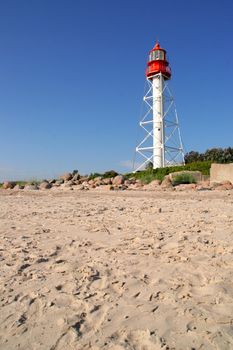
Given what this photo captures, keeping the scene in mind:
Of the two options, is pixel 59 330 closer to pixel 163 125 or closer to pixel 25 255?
pixel 25 255

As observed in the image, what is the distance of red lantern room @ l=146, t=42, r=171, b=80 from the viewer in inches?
1252

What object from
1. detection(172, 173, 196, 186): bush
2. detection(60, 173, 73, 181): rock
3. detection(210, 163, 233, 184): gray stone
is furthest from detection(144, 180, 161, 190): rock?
detection(60, 173, 73, 181): rock

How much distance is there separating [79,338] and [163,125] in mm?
29173

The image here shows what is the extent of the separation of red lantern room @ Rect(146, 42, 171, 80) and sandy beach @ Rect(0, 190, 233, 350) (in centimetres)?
2762

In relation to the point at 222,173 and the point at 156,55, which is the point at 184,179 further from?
the point at 156,55

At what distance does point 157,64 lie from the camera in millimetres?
31844

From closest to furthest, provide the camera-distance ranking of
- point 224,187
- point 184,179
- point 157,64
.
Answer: point 224,187
point 184,179
point 157,64

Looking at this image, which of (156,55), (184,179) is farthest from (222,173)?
(156,55)

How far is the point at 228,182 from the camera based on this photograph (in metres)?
12.9

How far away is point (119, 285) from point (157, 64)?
99.8ft

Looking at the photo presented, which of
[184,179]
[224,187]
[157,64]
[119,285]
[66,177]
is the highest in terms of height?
[157,64]

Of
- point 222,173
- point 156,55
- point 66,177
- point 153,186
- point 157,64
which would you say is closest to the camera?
point 153,186

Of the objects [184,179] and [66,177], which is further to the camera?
[66,177]

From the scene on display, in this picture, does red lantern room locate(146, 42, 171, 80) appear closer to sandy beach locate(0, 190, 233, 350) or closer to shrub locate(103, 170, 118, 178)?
shrub locate(103, 170, 118, 178)
